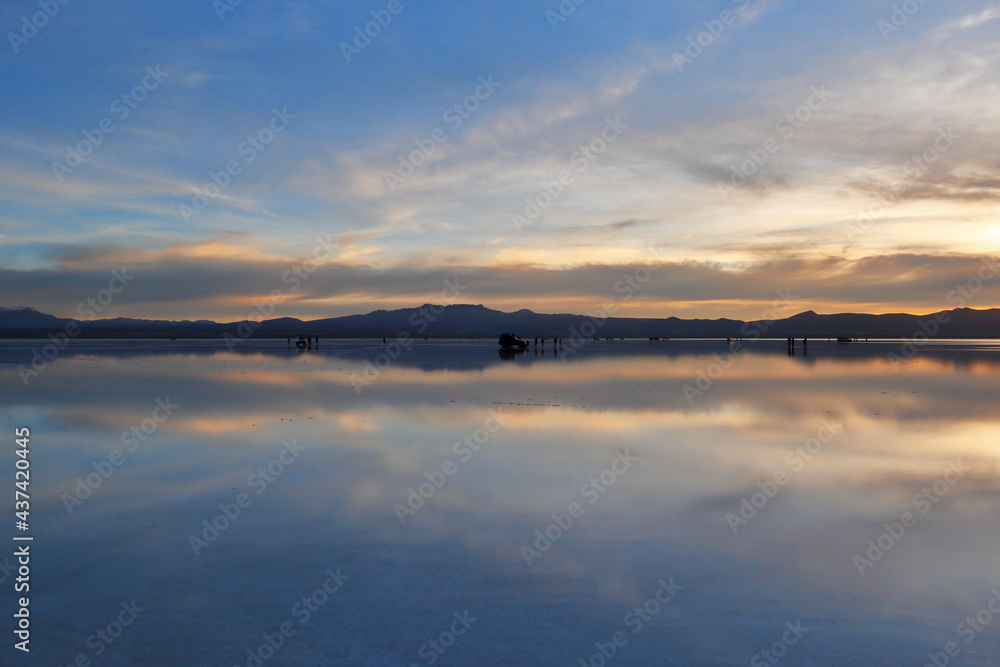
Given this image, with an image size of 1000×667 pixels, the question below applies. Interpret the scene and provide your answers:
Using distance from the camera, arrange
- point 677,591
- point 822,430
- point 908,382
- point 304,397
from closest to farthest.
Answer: point 677,591
point 822,430
point 304,397
point 908,382

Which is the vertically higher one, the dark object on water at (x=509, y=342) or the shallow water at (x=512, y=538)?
the dark object on water at (x=509, y=342)

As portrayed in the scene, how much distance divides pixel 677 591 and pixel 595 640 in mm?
1396

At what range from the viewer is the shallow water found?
5676mm

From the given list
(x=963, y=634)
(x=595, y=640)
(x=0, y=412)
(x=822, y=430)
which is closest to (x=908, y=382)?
(x=822, y=430)

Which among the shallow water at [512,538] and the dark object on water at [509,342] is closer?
the shallow water at [512,538]

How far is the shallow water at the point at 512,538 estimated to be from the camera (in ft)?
18.6

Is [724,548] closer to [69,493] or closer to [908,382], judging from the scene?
[69,493]

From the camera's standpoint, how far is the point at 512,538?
827 cm

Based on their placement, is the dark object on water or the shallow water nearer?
the shallow water

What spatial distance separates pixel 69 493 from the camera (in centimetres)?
1044

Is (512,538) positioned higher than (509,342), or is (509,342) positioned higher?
(509,342)

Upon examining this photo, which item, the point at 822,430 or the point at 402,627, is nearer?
the point at 402,627

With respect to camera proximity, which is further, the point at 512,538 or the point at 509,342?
the point at 509,342

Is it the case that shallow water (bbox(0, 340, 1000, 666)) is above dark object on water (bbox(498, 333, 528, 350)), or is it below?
below
